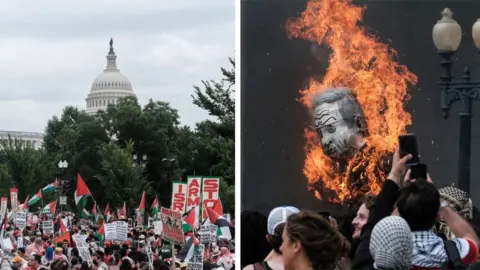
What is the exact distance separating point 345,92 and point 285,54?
1.27 feet

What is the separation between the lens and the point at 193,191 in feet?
46.4

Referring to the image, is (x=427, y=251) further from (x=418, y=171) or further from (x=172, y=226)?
(x=172, y=226)

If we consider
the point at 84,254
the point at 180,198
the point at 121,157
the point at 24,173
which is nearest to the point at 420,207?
the point at 84,254

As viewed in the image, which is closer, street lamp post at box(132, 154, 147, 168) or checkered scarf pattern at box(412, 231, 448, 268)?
checkered scarf pattern at box(412, 231, 448, 268)

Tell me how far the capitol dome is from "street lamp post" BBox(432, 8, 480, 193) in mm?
108074

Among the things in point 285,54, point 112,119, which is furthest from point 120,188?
point 285,54

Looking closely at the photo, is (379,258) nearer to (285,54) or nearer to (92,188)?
(285,54)

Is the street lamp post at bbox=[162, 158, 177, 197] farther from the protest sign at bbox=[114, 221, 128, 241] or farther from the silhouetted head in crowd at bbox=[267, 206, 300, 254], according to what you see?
the silhouetted head in crowd at bbox=[267, 206, 300, 254]

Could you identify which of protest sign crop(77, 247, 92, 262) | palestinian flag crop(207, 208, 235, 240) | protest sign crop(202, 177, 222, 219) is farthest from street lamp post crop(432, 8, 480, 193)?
protest sign crop(202, 177, 222, 219)

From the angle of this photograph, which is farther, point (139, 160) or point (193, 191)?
point (139, 160)

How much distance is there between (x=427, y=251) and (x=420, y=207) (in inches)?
7.1

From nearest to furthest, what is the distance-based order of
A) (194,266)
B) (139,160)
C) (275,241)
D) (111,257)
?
1. (275,241)
2. (194,266)
3. (111,257)
4. (139,160)

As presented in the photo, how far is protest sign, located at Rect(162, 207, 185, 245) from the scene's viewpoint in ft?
35.3

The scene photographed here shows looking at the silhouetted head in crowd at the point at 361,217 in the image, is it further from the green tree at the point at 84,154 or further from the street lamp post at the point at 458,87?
the green tree at the point at 84,154
